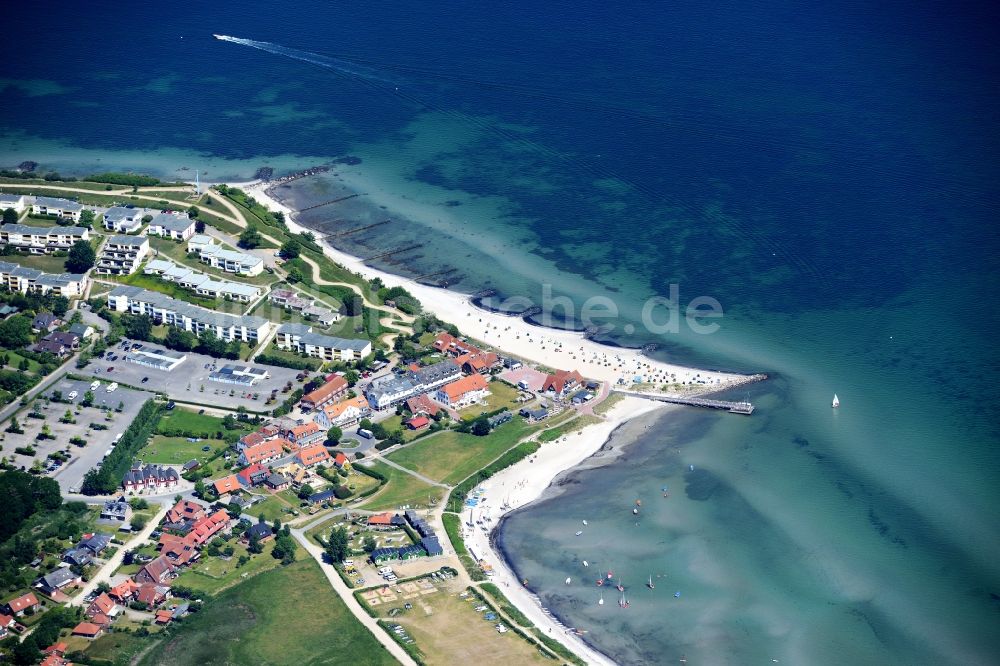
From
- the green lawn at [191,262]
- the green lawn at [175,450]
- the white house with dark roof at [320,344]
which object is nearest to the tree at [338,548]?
the green lawn at [175,450]

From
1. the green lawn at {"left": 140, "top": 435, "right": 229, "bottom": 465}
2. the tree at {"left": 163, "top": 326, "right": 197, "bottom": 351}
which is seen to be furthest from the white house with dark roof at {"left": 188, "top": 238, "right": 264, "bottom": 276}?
the green lawn at {"left": 140, "top": 435, "right": 229, "bottom": 465}

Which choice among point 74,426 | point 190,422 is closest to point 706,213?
point 190,422

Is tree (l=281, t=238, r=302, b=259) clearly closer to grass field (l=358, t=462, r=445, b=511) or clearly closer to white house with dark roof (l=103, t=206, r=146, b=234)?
white house with dark roof (l=103, t=206, r=146, b=234)

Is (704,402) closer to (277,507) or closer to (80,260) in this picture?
(277,507)

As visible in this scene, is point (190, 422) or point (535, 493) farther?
point (190, 422)

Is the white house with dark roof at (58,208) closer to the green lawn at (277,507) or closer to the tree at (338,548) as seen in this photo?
the green lawn at (277,507)
